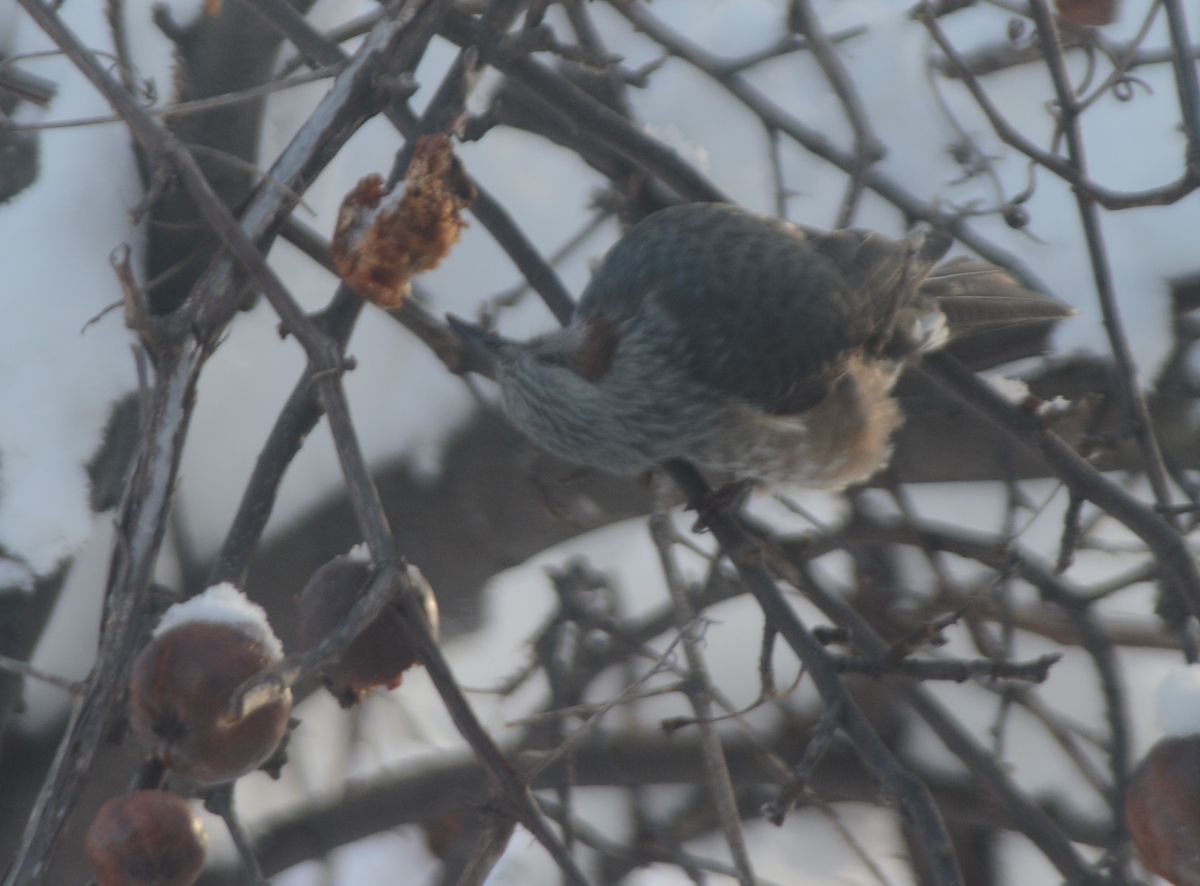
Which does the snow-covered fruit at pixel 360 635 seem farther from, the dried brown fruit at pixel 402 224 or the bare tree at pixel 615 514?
the dried brown fruit at pixel 402 224

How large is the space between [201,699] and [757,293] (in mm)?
1842

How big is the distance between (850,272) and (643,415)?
0.73 meters

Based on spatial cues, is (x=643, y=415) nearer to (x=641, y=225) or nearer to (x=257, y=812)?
(x=641, y=225)

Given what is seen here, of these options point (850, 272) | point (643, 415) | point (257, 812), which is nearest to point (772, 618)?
point (643, 415)

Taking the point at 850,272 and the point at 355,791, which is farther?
the point at 355,791

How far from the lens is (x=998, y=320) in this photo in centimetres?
313

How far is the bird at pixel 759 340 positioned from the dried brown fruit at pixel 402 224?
0.59 m

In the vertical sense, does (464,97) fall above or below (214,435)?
above

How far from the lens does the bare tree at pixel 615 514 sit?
5.85 feet

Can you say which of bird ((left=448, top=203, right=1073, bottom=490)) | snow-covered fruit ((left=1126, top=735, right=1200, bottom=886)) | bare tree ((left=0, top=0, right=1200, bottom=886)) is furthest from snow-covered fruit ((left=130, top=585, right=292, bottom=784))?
snow-covered fruit ((left=1126, top=735, right=1200, bottom=886))

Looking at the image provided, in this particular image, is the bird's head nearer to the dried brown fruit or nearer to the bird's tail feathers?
the dried brown fruit

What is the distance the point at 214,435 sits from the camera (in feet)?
11.3

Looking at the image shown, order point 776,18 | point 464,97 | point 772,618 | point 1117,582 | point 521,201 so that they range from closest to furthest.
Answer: point 772,618 < point 464,97 < point 1117,582 < point 521,201 < point 776,18

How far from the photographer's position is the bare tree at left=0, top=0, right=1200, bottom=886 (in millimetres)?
1784
